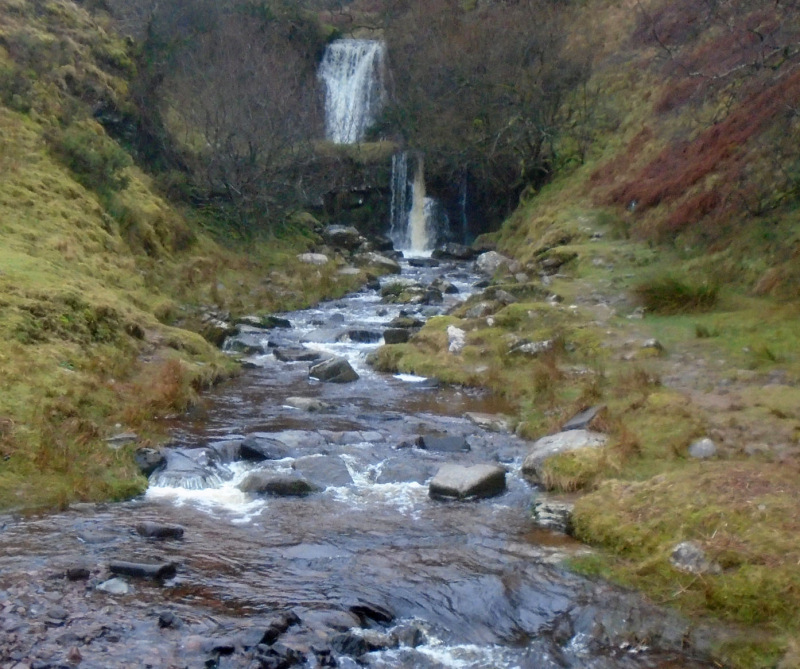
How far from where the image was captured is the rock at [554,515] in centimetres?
782

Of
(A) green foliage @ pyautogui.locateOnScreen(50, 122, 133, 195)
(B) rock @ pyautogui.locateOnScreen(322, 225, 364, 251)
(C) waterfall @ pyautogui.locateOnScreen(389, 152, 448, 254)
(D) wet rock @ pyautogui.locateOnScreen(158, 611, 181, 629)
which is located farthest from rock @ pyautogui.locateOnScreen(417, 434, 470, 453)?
(C) waterfall @ pyautogui.locateOnScreen(389, 152, 448, 254)

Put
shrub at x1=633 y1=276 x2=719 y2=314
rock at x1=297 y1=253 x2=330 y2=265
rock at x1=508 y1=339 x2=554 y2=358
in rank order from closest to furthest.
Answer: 1. rock at x1=508 y1=339 x2=554 y2=358
2. shrub at x1=633 y1=276 x2=719 y2=314
3. rock at x1=297 y1=253 x2=330 y2=265

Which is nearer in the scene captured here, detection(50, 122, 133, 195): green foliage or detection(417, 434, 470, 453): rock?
detection(417, 434, 470, 453): rock

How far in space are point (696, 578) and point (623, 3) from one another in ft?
108

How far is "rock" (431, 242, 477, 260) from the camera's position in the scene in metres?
28.6

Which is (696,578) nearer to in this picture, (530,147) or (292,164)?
(292,164)

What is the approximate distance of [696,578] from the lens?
20.9ft

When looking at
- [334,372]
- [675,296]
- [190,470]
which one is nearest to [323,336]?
[334,372]

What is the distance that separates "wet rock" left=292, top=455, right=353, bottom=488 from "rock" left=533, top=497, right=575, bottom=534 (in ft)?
6.81

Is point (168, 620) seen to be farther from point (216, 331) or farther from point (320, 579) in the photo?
point (216, 331)

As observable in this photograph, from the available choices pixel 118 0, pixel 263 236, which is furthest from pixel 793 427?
pixel 118 0

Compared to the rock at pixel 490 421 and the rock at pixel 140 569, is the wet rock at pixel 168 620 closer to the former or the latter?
the rock at pixel 140 569

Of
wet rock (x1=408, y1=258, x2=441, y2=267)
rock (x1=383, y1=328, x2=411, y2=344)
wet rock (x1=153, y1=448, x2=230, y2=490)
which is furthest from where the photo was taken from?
wet rock (x1=408, y1=258, x2=441, y2=267)

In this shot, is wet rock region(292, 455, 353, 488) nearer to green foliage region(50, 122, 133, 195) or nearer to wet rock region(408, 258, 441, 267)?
green foliage region(50, 122, 133, 195)
